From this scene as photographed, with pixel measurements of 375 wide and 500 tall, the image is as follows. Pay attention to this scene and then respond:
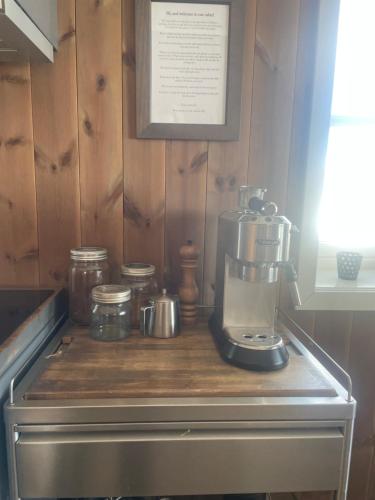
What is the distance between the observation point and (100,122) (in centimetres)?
119

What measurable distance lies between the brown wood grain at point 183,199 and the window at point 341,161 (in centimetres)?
32

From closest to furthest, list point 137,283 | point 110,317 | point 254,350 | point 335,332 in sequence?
1. point 254,350
2. point 110,317
3. point 137,283
4. point 335,332

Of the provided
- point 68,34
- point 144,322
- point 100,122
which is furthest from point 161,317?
point 68,34

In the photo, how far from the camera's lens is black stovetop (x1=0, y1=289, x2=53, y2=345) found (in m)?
1.16

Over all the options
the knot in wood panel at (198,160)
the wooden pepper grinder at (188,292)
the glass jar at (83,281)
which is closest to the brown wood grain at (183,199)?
the knot in wood panel at (198,160)

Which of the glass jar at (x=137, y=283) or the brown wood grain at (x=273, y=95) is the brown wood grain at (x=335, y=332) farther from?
the glass jar at (x=137, y=283)

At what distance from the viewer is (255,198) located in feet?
3.05

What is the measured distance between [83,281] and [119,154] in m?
0.40

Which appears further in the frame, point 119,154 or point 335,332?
point 335,332

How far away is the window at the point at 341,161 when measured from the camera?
1.14 metres

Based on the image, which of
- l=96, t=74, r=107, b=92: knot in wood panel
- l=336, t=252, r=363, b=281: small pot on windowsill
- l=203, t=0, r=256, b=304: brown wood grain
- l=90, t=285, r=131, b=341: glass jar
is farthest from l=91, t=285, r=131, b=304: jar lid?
l=336, t=252, r=363, b=281: small pot on windowsill

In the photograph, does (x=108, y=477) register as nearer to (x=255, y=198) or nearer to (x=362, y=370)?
(x=255, y=198)

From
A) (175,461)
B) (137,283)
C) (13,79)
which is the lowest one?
(175,461)

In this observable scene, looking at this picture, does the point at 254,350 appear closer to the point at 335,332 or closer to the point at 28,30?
the point at 335,332
